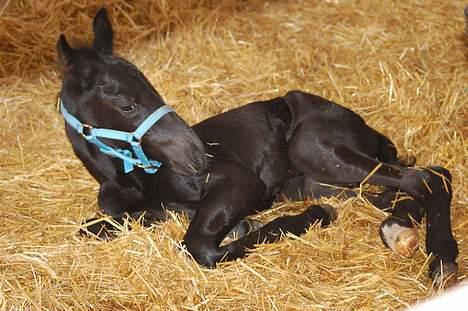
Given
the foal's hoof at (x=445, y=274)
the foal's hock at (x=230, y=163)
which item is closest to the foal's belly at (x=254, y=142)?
the foal's hock at (x=230, y=163)

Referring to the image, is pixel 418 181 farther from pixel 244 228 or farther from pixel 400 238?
pixel 244 228

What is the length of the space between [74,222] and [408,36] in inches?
122

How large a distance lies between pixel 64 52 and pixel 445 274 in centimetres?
204

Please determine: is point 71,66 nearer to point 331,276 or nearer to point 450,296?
point 331,276

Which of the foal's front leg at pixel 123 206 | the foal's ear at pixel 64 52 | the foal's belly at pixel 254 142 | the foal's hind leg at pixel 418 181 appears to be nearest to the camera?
the foal's hind leg at pixel 418 181

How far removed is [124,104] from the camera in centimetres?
368

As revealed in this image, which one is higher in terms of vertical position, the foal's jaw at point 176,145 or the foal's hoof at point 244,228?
the foal's jaw at point 176,145

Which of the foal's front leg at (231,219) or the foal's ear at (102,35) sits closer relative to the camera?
the foal's front leg at (231,219)

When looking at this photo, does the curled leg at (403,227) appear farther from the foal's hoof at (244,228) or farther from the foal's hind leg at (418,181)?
the foal's hoof at (244,228)

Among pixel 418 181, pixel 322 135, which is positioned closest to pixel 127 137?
pixel 322 135

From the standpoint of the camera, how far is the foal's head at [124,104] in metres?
3.68

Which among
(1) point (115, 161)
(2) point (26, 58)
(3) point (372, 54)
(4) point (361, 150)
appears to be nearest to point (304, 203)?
(4) point (361, 150)

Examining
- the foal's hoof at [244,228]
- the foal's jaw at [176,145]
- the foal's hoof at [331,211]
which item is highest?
the foal's jaw at [176,145]

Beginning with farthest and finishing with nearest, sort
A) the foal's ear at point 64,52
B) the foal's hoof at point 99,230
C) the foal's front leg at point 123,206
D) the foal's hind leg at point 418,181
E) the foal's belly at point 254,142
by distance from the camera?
the foal's belly at point 254,142
the foal's front leg at point 123,206
the foal's hoof at point 99,230
the foal's ear at point 64,52
the foal's hind leg at point 418,181
